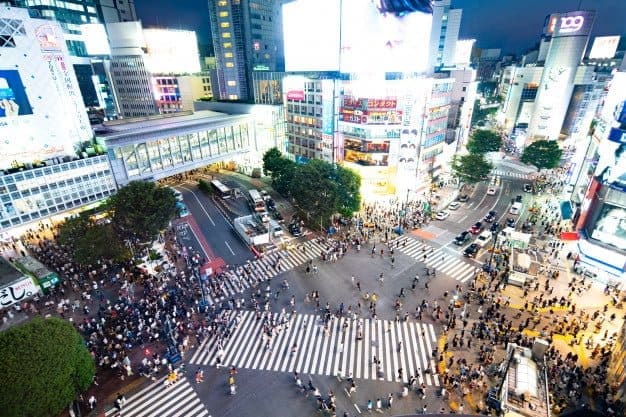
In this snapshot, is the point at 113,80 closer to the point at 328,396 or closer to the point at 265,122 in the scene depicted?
the point at 265,122

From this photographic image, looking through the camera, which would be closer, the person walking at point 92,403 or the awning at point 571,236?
the person walking at point 92,403

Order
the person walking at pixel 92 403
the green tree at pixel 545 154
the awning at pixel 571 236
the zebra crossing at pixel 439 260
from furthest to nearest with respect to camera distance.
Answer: the green tree at pixel 545 154 → the zebra crossing at pixel 439 260 → the awning at pixel 571 236 → the person walking at pixel 92 403

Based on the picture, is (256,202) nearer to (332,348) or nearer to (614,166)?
(332,348)

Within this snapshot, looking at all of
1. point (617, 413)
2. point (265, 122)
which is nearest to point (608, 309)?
point (617, 413)

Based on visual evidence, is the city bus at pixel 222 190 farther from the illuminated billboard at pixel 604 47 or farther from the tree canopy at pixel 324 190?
the illuminated billboard at pixel 604 47

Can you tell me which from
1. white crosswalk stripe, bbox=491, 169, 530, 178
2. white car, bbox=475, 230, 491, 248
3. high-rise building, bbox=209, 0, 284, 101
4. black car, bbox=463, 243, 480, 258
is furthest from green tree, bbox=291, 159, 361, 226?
high-rise building, bbox=209, 0, 284, 101

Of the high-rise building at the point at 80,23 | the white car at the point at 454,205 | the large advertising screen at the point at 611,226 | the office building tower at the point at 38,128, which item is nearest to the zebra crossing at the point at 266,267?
the white car at the point at 454,205
